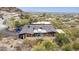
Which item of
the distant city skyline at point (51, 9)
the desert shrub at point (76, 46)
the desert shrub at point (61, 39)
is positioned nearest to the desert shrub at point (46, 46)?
the desert shrub at point (61, 39)

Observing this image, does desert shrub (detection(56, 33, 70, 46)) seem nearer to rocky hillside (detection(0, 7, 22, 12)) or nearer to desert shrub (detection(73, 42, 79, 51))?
desert shrub (detection(73, 42, 79, 51))

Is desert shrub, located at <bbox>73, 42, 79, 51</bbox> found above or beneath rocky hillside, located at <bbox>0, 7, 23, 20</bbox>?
beneath

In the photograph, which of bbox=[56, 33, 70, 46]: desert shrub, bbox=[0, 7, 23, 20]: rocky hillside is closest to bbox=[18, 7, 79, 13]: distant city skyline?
bbox=[0, 7, 23, 20]: rocky hillside

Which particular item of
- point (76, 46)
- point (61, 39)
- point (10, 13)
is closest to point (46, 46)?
point (61, 39)

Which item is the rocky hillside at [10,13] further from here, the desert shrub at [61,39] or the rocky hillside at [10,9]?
the desert shrub at [61,39]

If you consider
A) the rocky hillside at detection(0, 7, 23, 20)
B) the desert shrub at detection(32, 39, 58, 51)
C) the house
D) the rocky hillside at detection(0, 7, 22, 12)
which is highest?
the rocky hillside at detection(0, 7, 22, 12)

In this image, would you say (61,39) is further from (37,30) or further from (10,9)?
(10,9)
